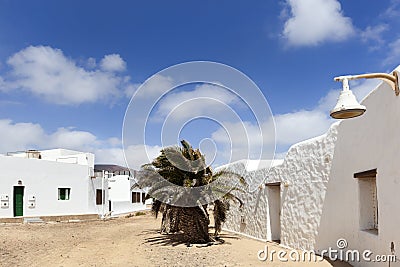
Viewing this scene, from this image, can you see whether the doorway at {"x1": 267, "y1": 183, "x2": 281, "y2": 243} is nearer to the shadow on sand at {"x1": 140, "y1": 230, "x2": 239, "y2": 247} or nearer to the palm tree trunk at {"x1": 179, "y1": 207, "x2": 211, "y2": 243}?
the shadow on sand at {"x1": 140, "y1": 230, "x2": 239, "y2": 247}

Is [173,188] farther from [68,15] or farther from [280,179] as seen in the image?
[68,15]

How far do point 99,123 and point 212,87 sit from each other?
8.89 metres

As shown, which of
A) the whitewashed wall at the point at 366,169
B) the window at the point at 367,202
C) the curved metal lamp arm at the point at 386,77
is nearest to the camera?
the curved metal lamp arm at the point at 386,77

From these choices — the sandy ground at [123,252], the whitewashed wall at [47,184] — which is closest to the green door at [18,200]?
the whitewashed wall at [47,184]

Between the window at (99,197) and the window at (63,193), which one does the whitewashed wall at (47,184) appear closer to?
the window at (63,193)

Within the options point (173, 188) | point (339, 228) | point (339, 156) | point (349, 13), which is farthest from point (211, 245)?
point (349, 13)

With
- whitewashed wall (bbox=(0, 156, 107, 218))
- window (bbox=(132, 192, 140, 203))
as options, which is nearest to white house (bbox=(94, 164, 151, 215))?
window (bbox=(132, 192, 140, 203))

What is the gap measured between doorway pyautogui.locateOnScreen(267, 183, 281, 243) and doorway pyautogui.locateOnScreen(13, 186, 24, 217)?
16.3 m

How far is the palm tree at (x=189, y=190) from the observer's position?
11680mm

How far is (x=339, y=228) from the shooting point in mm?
8758

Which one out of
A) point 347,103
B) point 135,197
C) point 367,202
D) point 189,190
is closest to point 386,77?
point 347,103

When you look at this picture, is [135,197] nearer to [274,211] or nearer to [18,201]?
[18,201]

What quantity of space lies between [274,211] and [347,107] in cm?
884

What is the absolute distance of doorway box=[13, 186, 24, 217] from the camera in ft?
74.0
